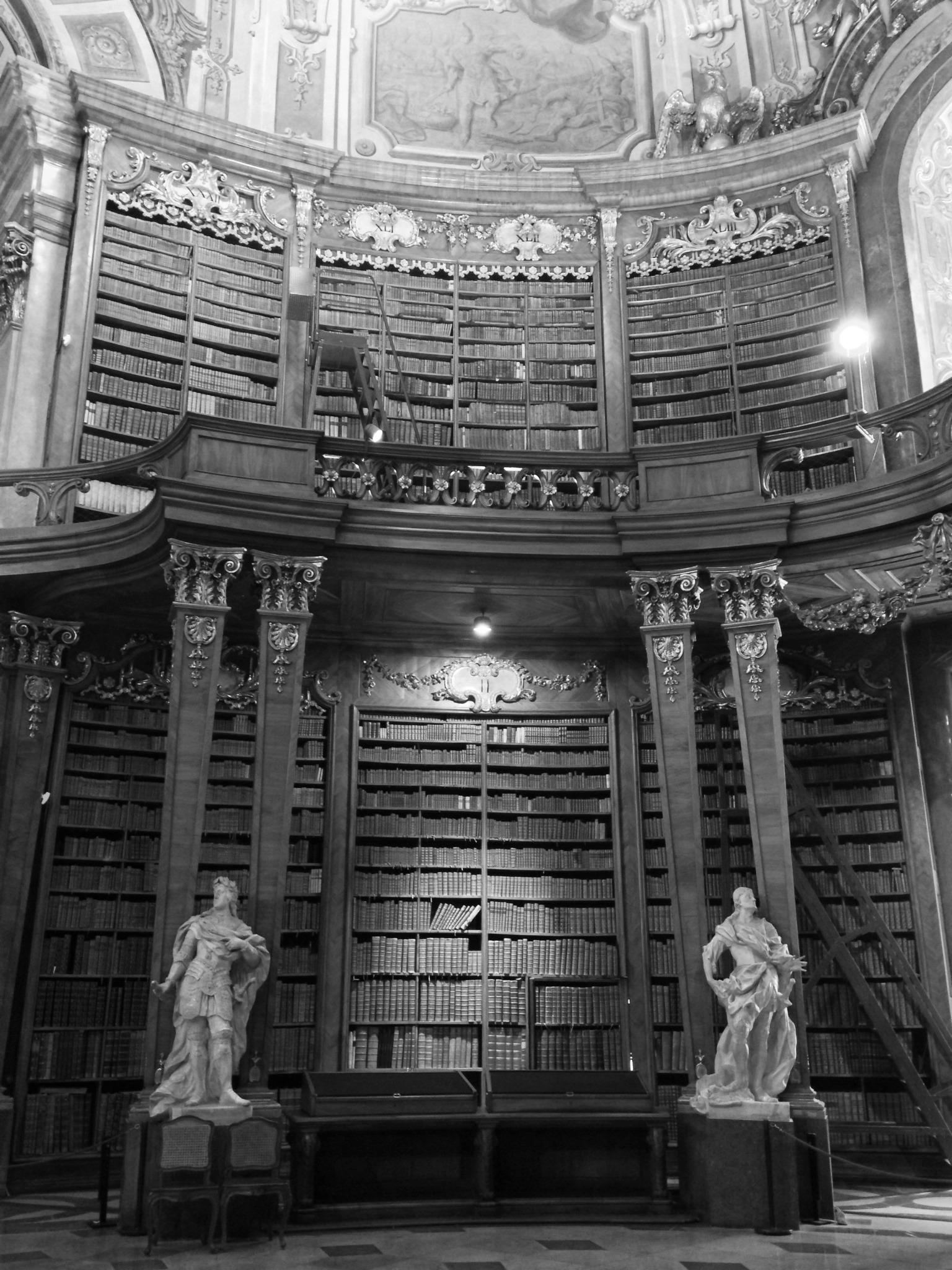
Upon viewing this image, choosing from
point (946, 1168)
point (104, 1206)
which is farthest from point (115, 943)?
point (946, 1168)

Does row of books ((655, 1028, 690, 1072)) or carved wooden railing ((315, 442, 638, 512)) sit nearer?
carved wooden railing ((315, 442, 638, 512))

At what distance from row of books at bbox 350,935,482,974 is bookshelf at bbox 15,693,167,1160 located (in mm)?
1346

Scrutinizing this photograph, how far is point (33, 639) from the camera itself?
799 centimetres

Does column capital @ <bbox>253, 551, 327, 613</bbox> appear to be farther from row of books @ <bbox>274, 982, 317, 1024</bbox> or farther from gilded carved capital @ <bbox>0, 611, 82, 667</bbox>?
row of books @ <bbox>274, 982, 317, 1024</bbox>

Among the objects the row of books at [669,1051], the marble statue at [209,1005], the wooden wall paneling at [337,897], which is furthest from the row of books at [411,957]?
the marble statue at [209,1005]

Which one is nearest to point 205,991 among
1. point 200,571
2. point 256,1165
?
point 256,1165

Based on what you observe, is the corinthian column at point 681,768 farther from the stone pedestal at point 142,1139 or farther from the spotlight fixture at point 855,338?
the spotlight fixture at point 855,338

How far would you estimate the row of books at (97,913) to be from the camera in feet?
25.8

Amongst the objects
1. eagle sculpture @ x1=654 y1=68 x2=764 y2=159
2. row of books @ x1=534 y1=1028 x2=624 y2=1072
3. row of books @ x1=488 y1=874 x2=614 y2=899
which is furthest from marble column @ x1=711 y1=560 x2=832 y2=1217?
eagle sculpture @ x1=654 y1=68 x2=764 y2=159

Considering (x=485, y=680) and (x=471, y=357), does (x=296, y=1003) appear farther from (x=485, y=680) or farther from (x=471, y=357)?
(x=471, y=357)

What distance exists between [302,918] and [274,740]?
1884 millimetres

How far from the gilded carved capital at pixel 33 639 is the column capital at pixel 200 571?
1430mm

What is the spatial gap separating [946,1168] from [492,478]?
524cm

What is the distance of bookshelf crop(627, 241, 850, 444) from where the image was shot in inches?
356
